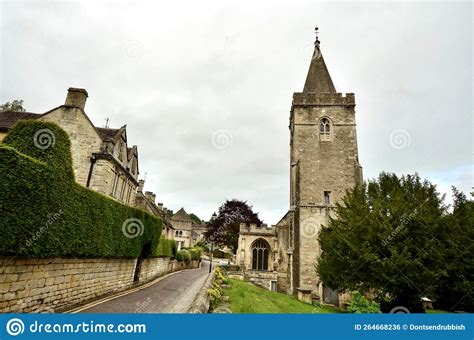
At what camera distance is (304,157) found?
84.9 feet

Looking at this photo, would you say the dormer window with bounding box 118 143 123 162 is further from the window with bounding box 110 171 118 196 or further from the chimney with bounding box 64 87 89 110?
the chimney with bounding box 64 87 89 110

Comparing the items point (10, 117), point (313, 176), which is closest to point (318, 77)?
point (313, 176)

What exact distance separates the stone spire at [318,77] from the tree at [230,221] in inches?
877

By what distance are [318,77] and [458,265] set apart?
21.8m

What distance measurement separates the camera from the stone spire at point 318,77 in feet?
95.6

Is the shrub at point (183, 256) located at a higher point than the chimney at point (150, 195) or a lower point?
lower

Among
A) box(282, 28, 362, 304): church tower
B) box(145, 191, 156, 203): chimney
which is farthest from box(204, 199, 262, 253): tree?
box(282, 28, 362, 304): church tower

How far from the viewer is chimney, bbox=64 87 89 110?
55.7 ft

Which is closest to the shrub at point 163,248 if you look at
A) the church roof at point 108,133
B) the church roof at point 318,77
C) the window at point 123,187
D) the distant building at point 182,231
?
the window at point 123,187

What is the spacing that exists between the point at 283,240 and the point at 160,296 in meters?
18.5

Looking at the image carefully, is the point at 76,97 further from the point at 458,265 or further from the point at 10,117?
the point at 458,265

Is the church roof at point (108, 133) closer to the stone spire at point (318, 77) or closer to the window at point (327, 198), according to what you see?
the window at point (327, 198)

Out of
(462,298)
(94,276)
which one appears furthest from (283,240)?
(94,276)

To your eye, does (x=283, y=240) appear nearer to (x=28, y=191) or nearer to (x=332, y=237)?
(x=332, y=237)
